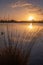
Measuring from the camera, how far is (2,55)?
552cm

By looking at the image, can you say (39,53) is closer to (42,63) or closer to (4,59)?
(42,63)

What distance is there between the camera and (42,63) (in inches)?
241

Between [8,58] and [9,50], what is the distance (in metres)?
0.26

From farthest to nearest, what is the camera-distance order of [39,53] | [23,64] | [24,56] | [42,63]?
[39,53] < [42,63] < [24,56] < [23,64]

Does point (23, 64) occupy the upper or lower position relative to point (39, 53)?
upper

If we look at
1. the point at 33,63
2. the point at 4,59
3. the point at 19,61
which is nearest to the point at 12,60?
the point at 19,61

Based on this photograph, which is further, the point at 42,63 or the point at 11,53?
the point at 42,63

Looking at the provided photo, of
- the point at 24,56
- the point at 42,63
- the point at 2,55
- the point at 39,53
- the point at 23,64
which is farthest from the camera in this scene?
the point at 39,53

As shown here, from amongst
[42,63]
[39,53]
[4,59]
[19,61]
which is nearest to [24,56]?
[19,61]

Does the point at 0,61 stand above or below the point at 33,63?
above

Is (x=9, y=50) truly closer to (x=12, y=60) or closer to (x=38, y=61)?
(x=12, y=60)

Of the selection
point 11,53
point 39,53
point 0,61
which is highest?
point 11,53

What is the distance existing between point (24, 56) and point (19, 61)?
0.32 m

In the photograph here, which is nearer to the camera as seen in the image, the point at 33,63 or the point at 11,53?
the point at 11,53
